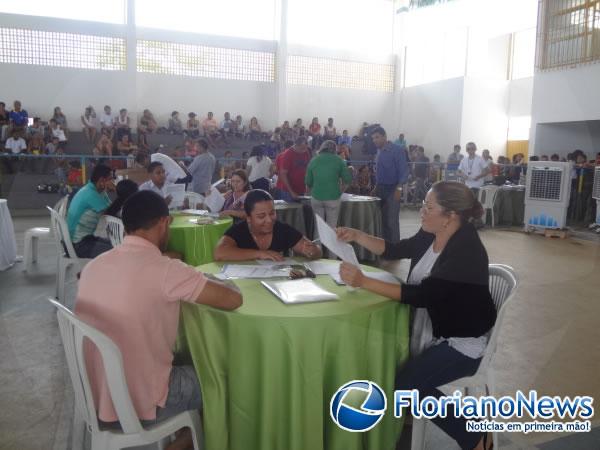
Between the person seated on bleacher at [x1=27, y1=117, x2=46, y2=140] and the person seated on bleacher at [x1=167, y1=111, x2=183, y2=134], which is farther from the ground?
the person seated on bleacher at [x1=167, y1=111, x2=183, y2=134]

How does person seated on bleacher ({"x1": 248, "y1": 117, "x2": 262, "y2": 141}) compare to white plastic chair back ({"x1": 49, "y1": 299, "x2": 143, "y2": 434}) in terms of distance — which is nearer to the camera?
white plastic chair back ({"x1": 49, "y1": 299, "x2": 143, "y2": 434})

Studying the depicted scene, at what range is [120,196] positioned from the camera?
12.2 feet

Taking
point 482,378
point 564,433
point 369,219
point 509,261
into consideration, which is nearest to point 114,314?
point 482,378

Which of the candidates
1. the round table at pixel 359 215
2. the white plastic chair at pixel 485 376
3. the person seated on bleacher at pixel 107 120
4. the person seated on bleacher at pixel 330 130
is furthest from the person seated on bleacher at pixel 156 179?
→ the person seated on bleacher at pixel 330 130

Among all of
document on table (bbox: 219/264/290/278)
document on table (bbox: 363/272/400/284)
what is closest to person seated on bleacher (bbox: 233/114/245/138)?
document on table (bbox: 219/264/290/278)

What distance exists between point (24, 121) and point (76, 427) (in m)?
11.5

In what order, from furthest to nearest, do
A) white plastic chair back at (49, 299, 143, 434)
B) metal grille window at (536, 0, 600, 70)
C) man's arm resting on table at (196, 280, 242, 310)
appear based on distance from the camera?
metal grille window at (536, 0, 600, 70) → man's arm resting on table at (196, 280, 242, 310) → white plastic chair back at (49, 299, 143, 434)

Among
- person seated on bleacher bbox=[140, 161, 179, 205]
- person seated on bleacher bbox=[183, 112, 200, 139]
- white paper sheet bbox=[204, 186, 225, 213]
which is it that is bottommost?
white paper sheet bbox=[204, 186, 225, 213]

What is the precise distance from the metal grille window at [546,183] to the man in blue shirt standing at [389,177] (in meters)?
3.12

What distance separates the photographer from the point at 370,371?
1694 millimetres

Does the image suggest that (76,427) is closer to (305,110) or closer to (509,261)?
(509,261)

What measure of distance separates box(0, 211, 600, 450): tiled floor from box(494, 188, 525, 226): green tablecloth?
129 inches

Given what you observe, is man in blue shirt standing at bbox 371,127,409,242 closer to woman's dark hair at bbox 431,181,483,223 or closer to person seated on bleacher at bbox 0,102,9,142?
woman's dark hair at bbox 431,181,483,223

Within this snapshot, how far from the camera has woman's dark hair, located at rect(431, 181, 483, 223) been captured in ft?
5.85
